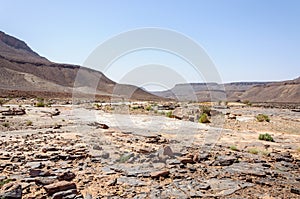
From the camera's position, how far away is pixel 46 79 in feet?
351

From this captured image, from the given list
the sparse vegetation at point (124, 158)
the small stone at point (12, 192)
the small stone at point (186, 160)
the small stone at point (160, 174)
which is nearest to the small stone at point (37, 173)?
the small stone at point (12, 192)

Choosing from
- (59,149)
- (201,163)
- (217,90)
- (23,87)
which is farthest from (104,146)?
(217,90)

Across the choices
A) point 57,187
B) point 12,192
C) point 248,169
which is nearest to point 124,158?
point 57,187

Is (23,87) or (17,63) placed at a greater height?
(17,63)

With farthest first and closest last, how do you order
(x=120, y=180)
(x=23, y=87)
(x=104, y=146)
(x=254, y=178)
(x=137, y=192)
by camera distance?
(x=23, y=87)
(x=104, y=146)
(x=254, y=178)
(x=120, y=180)
(x=137, y=192)

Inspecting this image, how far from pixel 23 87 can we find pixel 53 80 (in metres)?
25.4

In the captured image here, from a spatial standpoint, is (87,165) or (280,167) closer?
(87,165)

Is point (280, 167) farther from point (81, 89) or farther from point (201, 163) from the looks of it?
point (81, 89)

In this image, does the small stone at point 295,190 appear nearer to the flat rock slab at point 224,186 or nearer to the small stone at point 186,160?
the flat rock slab at point 224,186

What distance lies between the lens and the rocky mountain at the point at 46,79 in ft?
278

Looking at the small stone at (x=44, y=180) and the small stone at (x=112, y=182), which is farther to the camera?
the small stone at (x=112, y=182)

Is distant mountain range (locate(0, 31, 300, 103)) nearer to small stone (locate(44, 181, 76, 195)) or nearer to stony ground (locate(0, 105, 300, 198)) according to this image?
stony ground (locate(0, 105, 300, 198))

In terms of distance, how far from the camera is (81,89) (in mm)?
108062

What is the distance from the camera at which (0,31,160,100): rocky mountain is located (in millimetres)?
84656
